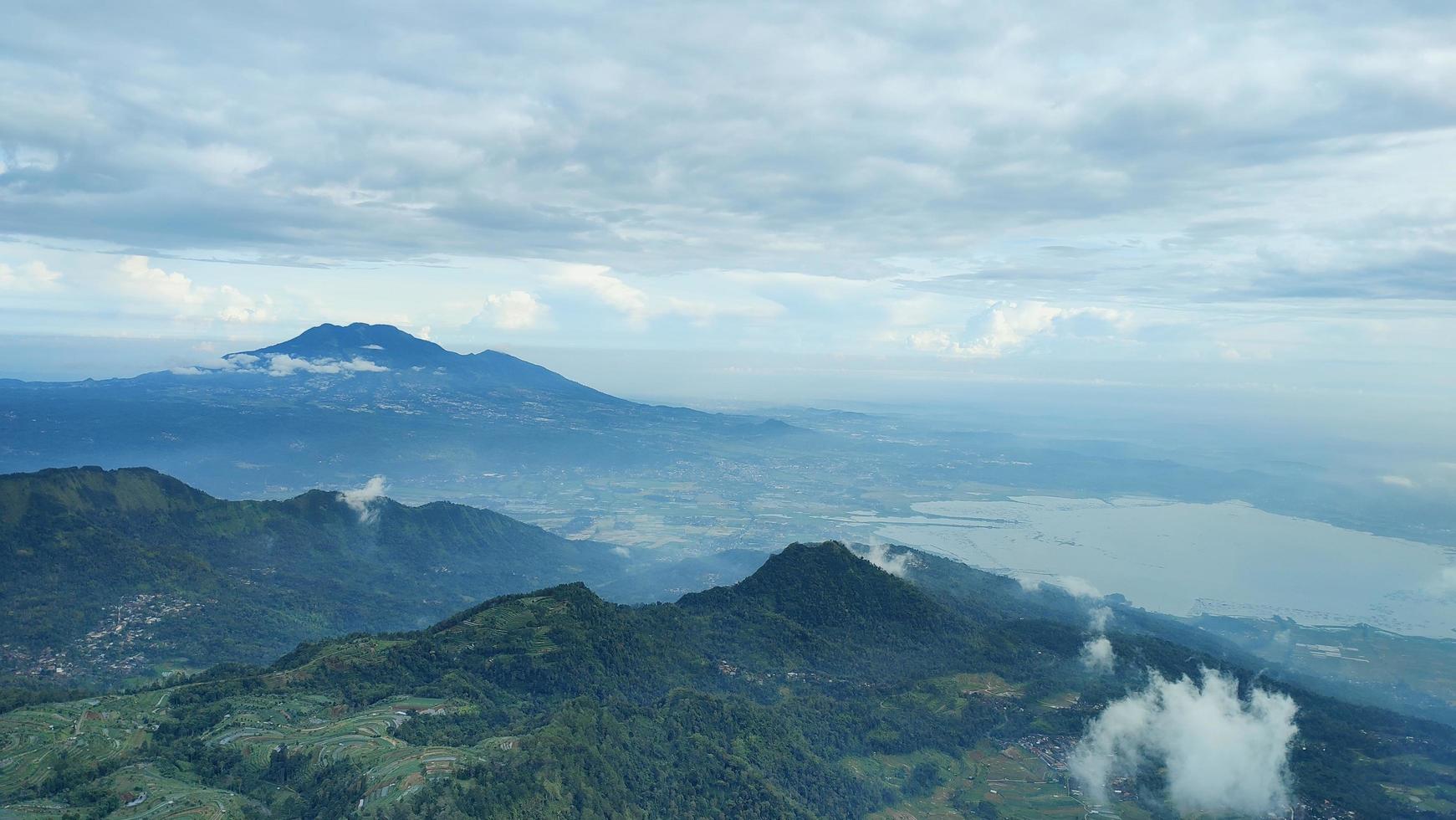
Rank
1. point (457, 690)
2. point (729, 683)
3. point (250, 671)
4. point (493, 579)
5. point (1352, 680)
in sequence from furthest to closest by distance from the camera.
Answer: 1. point (493, 579)
2. point (1352, 680)
3. point (729, 683)
4. point (250, 671)
5. point (457, 690)

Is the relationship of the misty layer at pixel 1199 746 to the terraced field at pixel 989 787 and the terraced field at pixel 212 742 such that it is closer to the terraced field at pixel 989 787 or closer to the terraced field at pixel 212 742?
the terraced field at pixel 989 787

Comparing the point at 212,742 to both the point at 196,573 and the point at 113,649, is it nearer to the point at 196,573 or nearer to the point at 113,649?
the point at 113,649

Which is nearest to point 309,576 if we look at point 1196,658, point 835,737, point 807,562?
point 807,562

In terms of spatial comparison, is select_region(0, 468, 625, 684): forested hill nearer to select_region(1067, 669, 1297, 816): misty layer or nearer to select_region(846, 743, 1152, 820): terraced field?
select_region(846, 743, 1152, 820): terraced field

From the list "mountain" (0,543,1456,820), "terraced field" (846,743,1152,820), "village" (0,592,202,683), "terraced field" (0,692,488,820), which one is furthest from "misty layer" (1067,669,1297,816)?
"village" (0,592,202,683)

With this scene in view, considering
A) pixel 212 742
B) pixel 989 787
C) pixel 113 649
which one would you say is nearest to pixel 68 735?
pixel 212 742

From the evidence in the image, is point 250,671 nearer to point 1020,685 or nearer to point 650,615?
point 650,615
